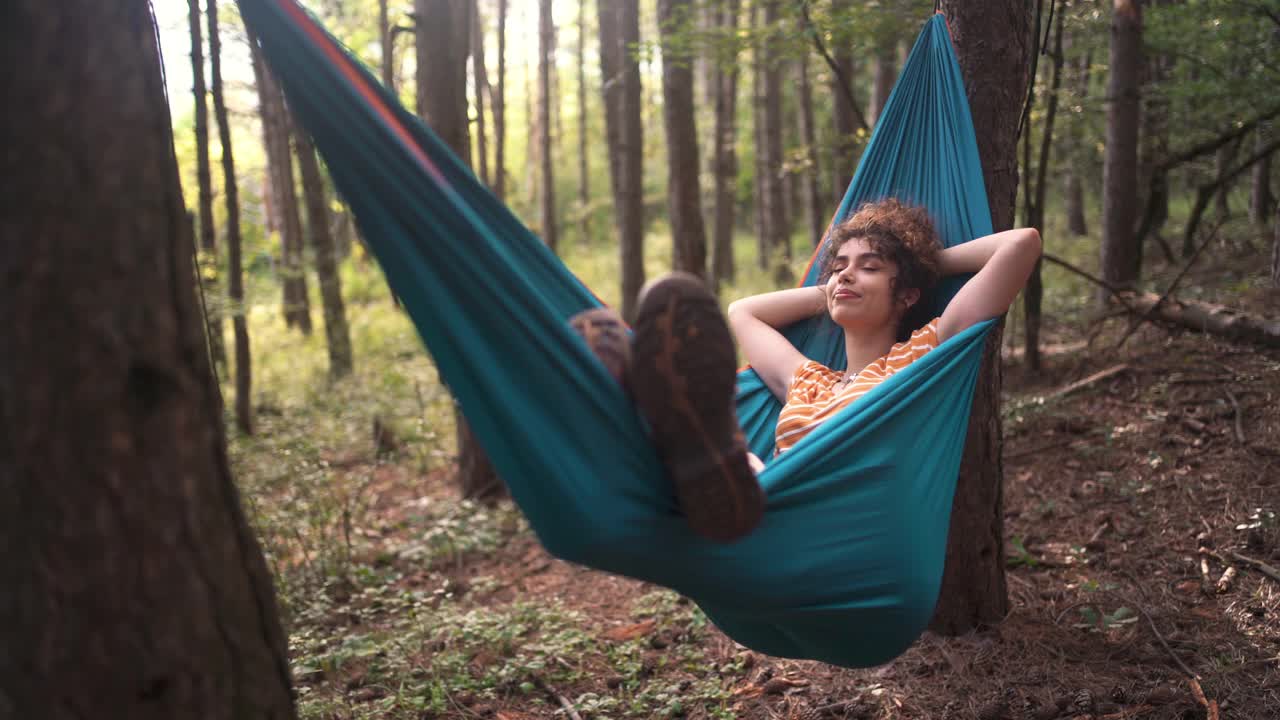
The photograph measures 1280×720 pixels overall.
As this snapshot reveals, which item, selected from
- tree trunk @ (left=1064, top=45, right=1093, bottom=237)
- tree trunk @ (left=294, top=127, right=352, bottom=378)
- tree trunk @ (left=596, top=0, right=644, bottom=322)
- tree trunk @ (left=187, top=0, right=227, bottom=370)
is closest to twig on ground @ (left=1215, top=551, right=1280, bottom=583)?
tree trunk @ (left=1064, top=45, right=1093, bottom=237)

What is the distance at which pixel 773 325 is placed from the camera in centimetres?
225

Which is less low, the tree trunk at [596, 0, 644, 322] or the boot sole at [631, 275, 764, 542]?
the tree trunk at [596, 0, 644, 322]

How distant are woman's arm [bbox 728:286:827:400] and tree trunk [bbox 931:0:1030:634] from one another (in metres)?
0.52

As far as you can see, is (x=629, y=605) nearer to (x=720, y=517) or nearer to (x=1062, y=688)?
(x=1062, y=688)

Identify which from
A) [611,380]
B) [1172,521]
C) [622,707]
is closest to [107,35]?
[611,380]

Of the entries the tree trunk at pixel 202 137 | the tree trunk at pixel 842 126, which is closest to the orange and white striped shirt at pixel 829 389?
the tree trunk at pixel 842 126

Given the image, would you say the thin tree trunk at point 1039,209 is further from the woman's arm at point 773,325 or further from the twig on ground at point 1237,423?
the woman's arm at point 773,325

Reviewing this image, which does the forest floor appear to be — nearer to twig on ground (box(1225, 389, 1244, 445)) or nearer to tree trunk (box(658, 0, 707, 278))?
twig on ground (box(1225, 389, 1244, 445))

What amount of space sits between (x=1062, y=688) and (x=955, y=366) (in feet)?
3.07

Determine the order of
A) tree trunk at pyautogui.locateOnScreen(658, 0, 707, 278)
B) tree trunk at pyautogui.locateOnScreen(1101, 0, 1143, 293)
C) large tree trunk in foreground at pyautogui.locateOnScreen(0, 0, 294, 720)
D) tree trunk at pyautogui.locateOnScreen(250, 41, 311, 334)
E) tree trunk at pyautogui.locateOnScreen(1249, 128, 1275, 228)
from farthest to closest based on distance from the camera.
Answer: tree trunk at pyautogui.locateOnScreen(250, 41, 311, 334) < tree trunk at pyautogui.locateOnScreen(1249, 128, 1275, 228) < tree trunk at pyautogui.locateOnScreen(658, 0, 707, 278) < tree trunk at pyautogui.locateOnScreen(1101, 0, 1143, 293) < large tree trunk in foreground at pyautogui.locateOnScreen(0, 0, 294, 720)

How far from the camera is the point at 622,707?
2230 millimetres

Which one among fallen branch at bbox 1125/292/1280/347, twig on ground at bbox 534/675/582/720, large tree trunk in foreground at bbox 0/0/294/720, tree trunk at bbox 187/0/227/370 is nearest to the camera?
large tree trunk in foreground at bbox 0/0/294/720

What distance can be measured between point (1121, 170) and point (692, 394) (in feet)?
14.7

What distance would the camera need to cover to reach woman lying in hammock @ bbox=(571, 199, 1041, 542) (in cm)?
121
